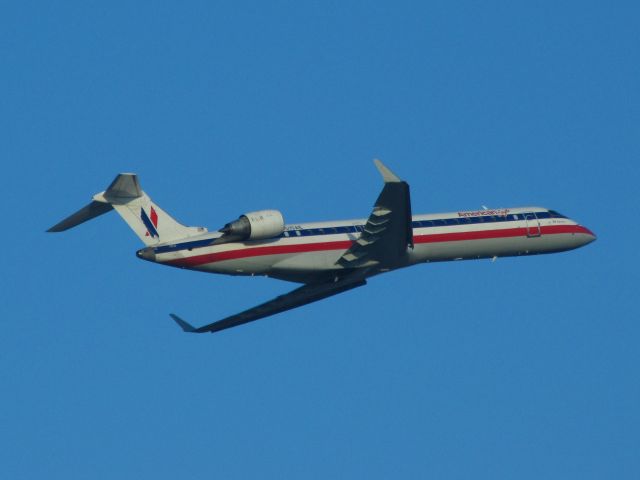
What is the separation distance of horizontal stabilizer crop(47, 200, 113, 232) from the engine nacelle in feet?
17.0

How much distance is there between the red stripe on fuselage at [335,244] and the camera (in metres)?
57.5

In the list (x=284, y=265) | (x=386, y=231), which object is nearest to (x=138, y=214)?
(x=284, y=265)

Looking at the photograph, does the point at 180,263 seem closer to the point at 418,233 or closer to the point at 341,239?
the point at 341,239

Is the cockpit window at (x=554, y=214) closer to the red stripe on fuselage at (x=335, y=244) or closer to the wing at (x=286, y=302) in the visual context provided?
the red stripe on fuselage at (x=335, y=244)

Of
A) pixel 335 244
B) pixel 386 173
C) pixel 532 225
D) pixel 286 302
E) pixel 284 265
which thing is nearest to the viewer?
pixel 386 173

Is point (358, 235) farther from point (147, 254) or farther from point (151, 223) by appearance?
point (147, 254)

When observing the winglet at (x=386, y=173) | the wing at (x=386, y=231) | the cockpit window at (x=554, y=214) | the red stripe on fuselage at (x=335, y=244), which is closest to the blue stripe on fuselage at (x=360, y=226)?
the cockpit window at (x=554, y=214)

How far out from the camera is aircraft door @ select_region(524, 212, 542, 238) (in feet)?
214

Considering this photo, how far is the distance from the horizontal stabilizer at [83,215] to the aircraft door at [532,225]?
19876 millimetres

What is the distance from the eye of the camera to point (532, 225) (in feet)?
214

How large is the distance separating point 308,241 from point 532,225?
39.9 feet

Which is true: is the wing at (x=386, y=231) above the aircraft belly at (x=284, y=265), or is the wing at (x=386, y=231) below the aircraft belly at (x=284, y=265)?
above

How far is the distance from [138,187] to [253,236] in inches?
213

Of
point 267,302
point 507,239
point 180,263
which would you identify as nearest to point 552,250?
point 507,239
